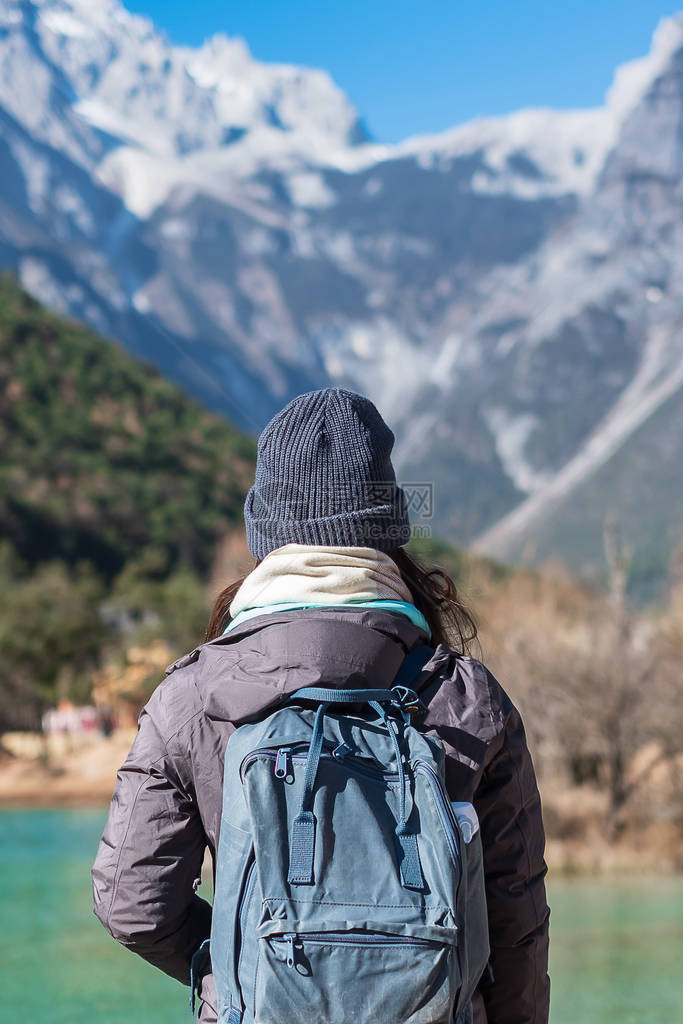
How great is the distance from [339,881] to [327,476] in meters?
0.63

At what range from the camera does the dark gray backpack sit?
1593 mm

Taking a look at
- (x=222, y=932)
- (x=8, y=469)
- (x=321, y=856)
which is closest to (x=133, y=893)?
(x=222, y=932)

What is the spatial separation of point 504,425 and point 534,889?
132 meters

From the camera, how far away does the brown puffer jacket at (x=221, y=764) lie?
1805mm

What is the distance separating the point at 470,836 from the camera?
5.71 feet

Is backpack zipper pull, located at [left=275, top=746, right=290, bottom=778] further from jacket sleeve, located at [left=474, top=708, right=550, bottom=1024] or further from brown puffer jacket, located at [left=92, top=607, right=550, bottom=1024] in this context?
jacket sleeve, located at [left=474, top=708, right=550, bottom=1024]

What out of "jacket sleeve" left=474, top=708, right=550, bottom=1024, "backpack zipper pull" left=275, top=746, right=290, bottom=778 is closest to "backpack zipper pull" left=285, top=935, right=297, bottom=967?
"backpack zipper pull" left=275, top=746, right=290, bottom=778

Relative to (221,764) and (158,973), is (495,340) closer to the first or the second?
(158,973)

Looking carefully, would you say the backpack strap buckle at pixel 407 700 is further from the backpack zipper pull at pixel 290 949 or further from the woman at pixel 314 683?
the backpack zipper pull at pixel 290 949

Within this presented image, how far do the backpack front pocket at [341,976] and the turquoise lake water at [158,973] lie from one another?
650 centimetres

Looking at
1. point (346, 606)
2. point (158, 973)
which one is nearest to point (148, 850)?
point (346, 606)

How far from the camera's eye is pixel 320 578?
192 centimetres

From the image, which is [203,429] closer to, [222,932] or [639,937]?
[639,937]

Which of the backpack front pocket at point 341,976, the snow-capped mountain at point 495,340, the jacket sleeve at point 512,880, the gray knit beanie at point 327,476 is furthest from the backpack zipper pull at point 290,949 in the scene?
the snow-capped mountain at point 495,340
